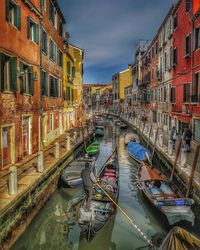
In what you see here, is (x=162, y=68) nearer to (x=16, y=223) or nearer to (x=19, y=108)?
(x=19, y=108)

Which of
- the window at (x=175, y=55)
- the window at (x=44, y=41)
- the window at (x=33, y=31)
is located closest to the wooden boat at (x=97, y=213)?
the window at (x=33, y=31)

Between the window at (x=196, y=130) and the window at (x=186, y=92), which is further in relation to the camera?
the window at (x=186, y=92)

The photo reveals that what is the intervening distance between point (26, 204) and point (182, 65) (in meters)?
16.9

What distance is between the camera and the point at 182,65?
70.6 feet

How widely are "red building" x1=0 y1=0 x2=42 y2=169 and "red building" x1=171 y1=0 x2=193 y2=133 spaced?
10.6m

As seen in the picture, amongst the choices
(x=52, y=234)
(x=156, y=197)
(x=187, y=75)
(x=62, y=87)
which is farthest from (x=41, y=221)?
(x=62, y=87)

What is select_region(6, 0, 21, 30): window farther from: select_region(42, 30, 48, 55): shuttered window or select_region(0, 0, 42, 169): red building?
select_region(42, 30, 48, 55): shuttered window

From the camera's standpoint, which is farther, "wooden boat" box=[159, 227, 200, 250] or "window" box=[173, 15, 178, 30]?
"window" box=[173, 15, 178, 30]

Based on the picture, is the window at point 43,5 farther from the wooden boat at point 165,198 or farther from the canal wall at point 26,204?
the wooden boat at point 165,198

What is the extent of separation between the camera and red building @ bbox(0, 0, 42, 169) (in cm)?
1177

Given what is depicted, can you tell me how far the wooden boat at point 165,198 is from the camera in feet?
29.5

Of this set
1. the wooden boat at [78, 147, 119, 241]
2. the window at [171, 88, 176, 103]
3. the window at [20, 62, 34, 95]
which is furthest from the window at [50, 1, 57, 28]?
the wooden boat at [78, 147, 119, 241]

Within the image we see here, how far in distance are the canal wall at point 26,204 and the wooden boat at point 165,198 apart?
4291 millimetres

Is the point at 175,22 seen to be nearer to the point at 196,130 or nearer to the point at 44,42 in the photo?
the point at 196,130
